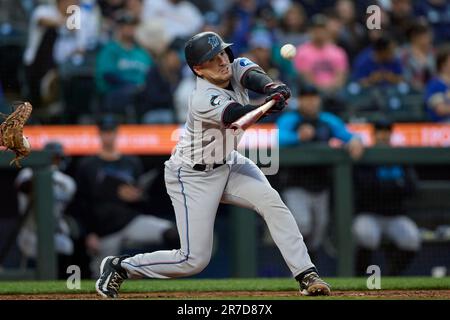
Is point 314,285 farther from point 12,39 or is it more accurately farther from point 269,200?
point 12,39

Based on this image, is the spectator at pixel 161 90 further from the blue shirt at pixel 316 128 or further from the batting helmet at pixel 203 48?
the batting helmet at pixel 203 48

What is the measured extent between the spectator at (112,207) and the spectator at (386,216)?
6.13 ft

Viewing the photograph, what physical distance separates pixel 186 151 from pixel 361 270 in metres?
3.96

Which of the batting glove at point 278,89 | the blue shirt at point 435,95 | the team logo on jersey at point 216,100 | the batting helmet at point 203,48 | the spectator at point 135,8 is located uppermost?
the spectator at point 135,8

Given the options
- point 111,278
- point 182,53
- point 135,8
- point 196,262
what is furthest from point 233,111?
point 135,8

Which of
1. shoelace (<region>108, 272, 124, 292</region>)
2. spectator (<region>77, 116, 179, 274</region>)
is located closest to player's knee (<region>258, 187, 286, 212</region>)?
shoelace (<region>108, 272, 124, 292</region>)

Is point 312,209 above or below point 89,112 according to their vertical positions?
below

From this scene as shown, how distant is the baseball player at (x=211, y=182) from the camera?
231 inches

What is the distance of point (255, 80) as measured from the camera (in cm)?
585

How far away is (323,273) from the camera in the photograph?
9.62 meters

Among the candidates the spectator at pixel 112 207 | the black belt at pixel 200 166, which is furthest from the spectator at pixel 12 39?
the black belt at pixel 200 166
